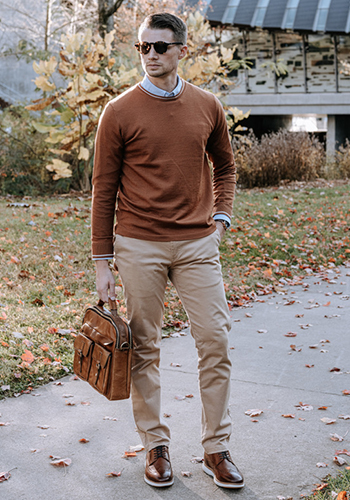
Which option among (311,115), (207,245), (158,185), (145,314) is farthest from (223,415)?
(311,115)

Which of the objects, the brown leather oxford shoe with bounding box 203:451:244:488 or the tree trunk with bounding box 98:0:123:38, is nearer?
the brown leather oxford shoe with bounding box 203:451:244:488

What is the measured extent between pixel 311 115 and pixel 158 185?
25007mm

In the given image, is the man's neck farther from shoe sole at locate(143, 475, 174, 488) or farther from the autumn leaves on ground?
the autumn leaves on ground

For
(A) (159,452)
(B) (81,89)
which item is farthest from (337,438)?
(B) (81,89)

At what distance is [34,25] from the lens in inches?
679

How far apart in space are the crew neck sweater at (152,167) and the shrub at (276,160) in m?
12.9

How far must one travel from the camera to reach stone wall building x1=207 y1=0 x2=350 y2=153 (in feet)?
83.8

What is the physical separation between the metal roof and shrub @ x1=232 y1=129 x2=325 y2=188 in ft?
35.7

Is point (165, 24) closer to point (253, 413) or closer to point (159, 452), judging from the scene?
point (159, 452)

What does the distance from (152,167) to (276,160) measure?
13.9 m

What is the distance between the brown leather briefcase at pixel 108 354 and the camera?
2.91 m

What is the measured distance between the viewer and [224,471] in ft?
9.76

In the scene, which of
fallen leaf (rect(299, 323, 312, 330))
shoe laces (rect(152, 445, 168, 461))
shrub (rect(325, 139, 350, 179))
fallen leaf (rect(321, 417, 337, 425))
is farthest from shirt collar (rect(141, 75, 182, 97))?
shrub (rect(325, 139, 350, 179))

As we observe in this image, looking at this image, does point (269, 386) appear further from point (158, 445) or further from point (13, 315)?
point (13, 315)
